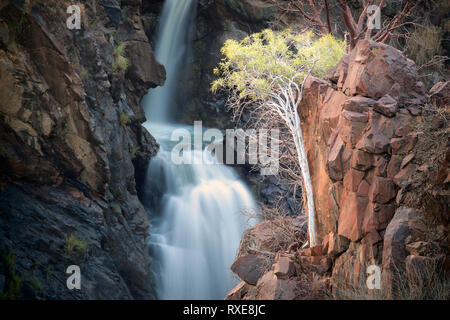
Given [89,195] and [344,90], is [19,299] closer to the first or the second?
[89,195]

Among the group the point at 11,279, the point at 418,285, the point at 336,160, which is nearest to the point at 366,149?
the point at 336,160

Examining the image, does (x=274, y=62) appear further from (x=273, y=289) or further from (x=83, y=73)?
(x=273, y=289)

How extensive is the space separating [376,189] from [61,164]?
20.9 ft

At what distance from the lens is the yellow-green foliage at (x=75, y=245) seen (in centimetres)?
693

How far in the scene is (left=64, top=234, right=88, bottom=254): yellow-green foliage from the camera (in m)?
6.93

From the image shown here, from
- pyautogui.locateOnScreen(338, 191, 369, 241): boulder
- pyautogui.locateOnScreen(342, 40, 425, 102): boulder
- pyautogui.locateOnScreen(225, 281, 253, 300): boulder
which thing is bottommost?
pyautogui.locateOnScreen(225, 281, 253, 300): boulder

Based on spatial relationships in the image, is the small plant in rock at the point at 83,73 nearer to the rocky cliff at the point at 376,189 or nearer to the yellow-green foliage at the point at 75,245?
the yellow-green foliage at the point at 75,245

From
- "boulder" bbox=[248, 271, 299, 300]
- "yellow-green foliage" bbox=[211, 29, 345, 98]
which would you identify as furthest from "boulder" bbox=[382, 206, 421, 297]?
"yellow-green foliage" bbox=[211, 29, 345, 98]

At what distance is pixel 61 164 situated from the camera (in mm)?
7543

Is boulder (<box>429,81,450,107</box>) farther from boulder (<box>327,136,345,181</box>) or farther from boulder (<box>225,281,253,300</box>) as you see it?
boulder (<box>225,281,253,300</box>)

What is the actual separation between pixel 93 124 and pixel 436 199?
702 centimetres

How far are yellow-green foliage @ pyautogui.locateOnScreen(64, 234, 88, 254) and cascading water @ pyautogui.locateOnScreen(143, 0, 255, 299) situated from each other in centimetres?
354

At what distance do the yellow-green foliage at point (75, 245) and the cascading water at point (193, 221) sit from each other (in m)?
3.54

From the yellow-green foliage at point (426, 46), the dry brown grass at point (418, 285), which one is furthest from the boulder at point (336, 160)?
the yellow-green foliage at point (426, 46)
